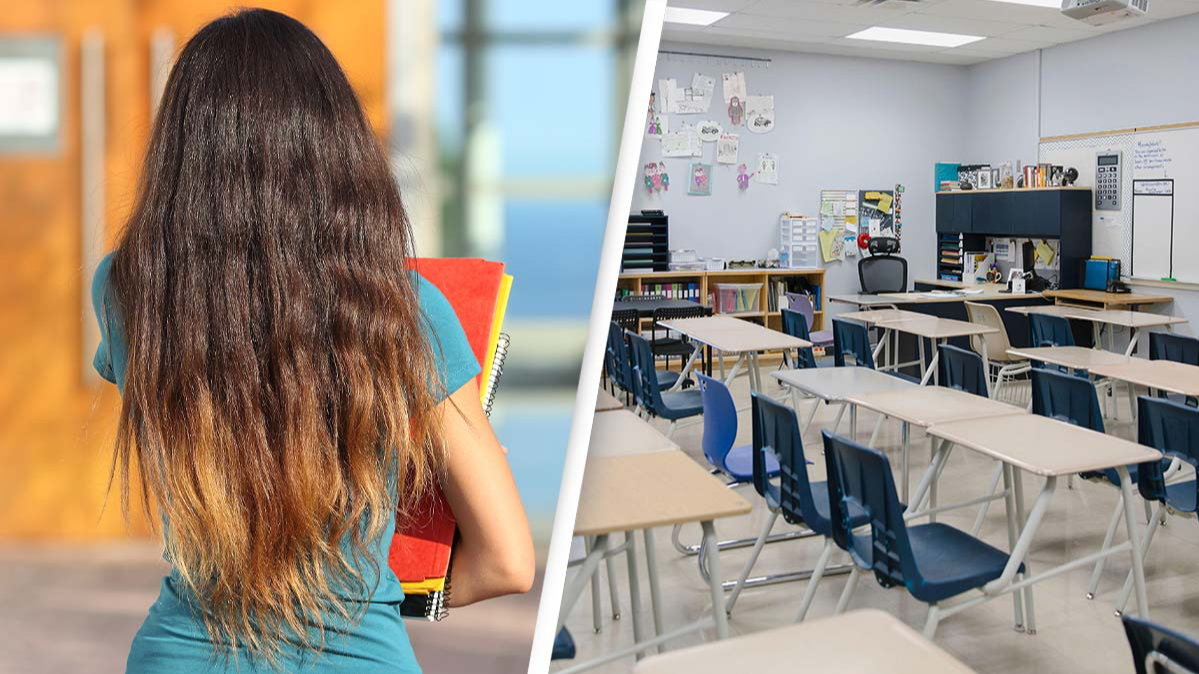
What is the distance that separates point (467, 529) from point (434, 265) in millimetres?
288

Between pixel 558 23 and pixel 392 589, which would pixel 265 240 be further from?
pixel 558 23

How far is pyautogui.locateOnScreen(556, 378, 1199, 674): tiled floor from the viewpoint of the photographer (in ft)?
9.29

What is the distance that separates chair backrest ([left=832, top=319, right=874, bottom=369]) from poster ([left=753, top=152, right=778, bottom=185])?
2.85 metres

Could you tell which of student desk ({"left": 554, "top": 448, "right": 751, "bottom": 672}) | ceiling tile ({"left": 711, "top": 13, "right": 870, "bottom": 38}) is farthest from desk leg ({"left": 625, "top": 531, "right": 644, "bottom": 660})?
ceiling tile ({"left": 711, "top": 13, "right": 870, "bottom": 38})

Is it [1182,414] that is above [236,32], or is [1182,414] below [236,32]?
below

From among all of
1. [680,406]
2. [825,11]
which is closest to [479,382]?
[680,406]

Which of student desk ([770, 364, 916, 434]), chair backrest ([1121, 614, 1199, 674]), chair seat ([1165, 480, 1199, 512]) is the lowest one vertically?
chair seat ([1165, 480, 1199, 512])

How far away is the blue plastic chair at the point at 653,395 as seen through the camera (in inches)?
174

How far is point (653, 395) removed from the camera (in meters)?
4.43

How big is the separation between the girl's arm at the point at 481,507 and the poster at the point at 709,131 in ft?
25.0

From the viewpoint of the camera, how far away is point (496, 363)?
3.39 ft

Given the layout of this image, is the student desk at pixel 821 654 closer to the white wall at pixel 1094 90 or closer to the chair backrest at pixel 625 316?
the chair backrest at pixel 625 316

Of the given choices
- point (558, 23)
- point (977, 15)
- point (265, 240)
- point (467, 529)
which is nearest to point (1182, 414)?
point (558, 23)

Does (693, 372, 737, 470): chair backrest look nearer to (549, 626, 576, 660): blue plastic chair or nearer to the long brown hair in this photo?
(549, 626, 576, 660): blue plastic chair
